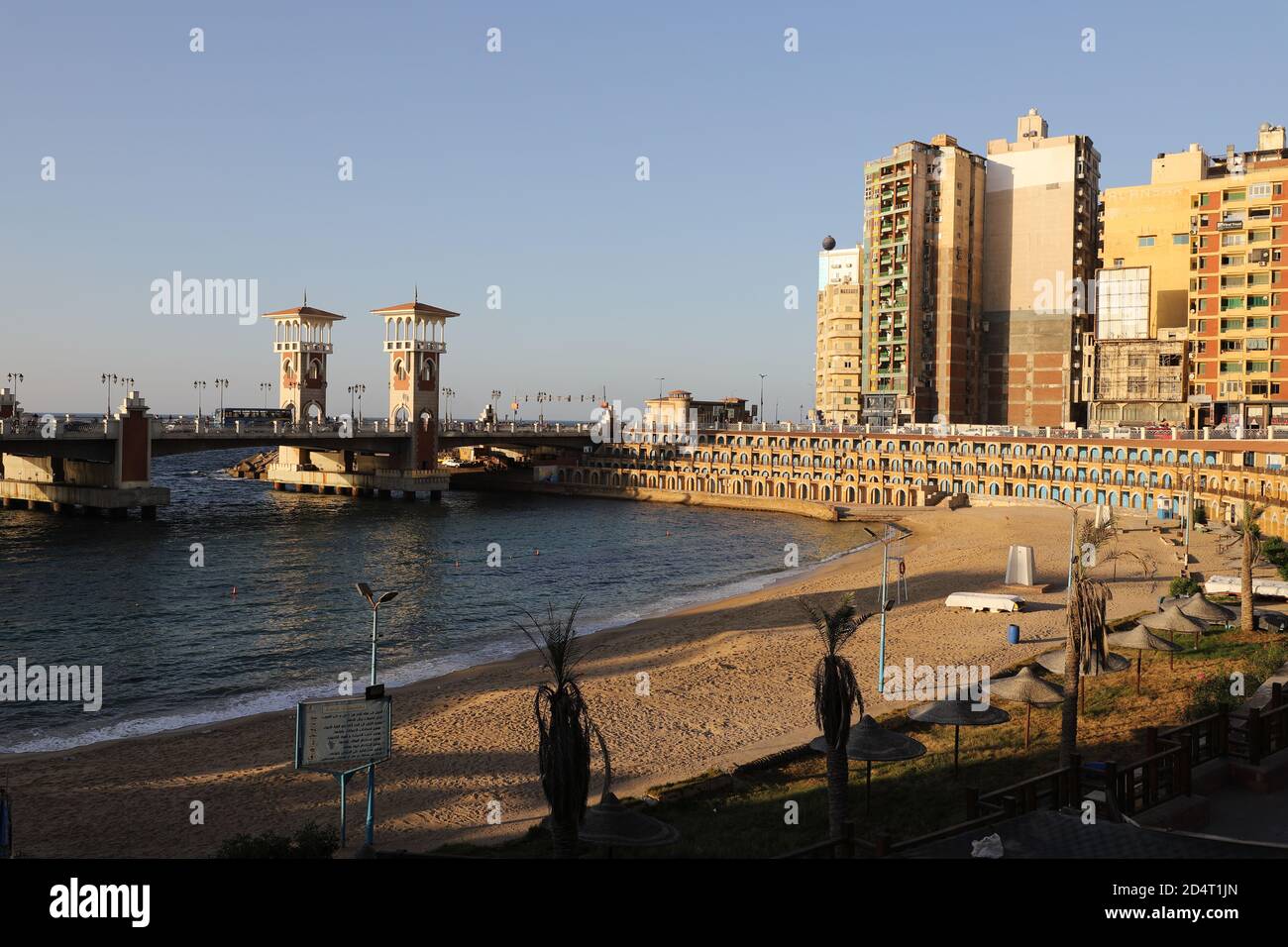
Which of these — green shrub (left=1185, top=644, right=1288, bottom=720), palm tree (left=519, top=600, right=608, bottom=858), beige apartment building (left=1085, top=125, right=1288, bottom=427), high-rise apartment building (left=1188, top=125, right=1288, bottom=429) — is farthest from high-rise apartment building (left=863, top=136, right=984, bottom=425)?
palm tree (left=519, top=600, right=608, bottom=858)

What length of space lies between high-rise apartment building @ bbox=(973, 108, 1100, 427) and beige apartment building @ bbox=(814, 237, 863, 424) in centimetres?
1774

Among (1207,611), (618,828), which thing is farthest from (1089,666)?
(1207,611)

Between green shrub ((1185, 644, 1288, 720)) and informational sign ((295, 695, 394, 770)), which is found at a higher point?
informational sign ((295, 695, 394, 770))

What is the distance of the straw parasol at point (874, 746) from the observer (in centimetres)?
2184

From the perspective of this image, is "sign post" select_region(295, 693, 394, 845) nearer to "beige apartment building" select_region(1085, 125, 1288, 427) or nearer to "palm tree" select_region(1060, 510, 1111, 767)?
"palm tree" select_region(1060, 510, 1111, 767)

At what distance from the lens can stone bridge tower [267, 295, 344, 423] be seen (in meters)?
150

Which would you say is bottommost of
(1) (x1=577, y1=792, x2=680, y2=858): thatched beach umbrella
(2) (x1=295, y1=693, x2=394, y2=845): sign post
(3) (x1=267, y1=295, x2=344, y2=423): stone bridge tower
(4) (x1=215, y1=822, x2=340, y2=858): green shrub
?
(4) (x1=215, y1=822, x2=340, y2=858): green shrub

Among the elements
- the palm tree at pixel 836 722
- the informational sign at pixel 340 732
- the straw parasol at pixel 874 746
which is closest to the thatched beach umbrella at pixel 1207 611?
the straw parasol at pixel 874 746

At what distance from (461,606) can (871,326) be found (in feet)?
321

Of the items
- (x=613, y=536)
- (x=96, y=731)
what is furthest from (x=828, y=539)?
(x=96, y=731)

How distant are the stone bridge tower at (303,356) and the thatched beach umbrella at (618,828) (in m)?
141

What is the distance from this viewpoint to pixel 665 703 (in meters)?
35.4

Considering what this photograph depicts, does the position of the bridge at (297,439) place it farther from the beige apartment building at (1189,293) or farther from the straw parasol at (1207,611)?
the straw parasol at (1207,611)
